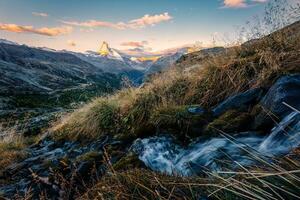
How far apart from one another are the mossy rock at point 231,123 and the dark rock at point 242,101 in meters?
0.27

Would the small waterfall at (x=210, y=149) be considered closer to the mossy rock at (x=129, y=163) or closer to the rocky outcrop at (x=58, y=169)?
the mossy rock at (x=129, y=163)

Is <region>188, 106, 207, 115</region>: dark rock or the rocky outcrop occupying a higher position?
<region>188, 106, 207, 115</region>: dark rock

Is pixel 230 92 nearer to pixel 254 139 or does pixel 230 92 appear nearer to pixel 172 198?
pixel 254 139

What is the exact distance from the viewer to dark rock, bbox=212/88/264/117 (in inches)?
251

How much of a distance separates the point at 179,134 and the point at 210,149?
64.0 inches

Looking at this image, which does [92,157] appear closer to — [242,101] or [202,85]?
[202,85]

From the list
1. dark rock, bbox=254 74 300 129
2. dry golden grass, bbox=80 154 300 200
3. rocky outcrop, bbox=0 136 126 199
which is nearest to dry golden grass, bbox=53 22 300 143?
rocky outcrop, bbox=0 136 126 199

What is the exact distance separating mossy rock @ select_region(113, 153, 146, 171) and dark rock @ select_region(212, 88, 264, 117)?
175 cm

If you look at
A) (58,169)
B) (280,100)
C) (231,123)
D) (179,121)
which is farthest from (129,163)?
(280,100)

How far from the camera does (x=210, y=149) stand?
5059 millimetres

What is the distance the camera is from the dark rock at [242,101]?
20.9 ft

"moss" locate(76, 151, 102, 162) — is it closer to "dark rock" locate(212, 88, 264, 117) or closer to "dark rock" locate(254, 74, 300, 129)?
"dark rock" locate(212, 88, 264, 117)

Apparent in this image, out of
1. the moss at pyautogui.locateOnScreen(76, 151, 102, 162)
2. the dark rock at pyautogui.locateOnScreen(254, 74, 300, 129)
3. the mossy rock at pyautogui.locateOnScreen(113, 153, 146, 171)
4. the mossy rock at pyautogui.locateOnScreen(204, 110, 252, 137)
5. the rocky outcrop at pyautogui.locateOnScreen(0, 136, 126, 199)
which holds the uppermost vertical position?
the dark rock at pyautogui.locateOnScreen(254, 74, 300, 129)

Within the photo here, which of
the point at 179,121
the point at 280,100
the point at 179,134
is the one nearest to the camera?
the point at 280,100
